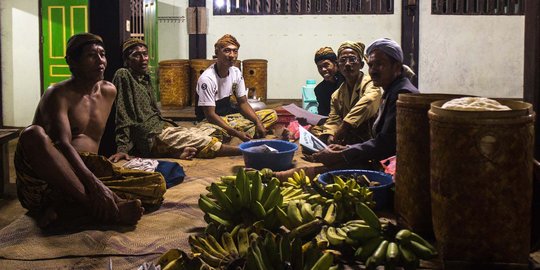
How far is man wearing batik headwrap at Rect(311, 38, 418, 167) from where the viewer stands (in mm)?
3561

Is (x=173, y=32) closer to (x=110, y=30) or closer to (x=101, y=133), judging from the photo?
(x=110, y=30)

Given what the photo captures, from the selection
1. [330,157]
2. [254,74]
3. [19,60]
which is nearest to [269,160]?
[330,157]

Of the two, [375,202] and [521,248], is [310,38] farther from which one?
[521,248]

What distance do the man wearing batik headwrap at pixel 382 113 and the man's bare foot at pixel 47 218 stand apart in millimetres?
1702

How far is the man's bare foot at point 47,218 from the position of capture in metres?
3.16

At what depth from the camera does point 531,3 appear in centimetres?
334

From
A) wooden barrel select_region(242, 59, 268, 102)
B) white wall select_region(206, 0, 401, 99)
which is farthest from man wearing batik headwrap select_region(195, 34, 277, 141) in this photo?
white wall select_region(206, 0, 401, 99)

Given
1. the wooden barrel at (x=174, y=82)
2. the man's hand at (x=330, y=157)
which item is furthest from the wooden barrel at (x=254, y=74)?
the man's hand at (x=330, y=157)

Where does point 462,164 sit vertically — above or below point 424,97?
below

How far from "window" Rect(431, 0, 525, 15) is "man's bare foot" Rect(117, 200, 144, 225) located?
7.61 meters

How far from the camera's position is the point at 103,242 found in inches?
116

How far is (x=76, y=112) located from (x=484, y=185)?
2.54 meters

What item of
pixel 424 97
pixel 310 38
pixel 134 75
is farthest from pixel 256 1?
pixel 424 97

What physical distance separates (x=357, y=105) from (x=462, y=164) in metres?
2.69
